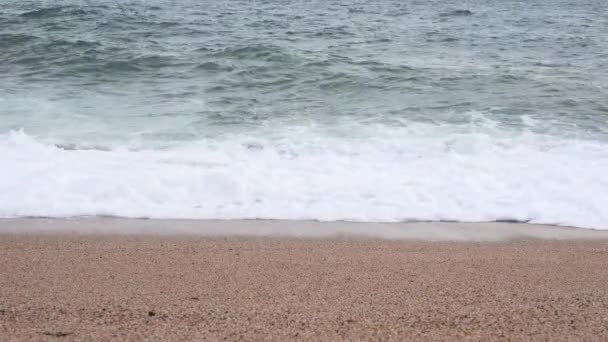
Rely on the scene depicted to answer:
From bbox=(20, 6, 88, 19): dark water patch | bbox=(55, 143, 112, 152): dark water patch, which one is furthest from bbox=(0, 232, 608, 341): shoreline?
bbox=(20, 6, 88, 19): dark water patch

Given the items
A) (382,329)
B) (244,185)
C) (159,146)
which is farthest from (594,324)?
(159,146)

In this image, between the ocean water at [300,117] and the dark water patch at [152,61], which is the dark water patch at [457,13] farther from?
the dark water patch at [152,61]

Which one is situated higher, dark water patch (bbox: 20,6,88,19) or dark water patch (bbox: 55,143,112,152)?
dark water patch (bbox: 20,6,88,19)

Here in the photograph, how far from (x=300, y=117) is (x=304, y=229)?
3.45 meters

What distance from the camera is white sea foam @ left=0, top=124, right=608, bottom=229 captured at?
15.2ft

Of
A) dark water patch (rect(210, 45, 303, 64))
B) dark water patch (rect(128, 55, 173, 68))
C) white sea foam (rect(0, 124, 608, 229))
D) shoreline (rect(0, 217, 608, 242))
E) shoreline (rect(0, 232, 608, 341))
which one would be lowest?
shoreline (rect(0, 232, 608, 341))

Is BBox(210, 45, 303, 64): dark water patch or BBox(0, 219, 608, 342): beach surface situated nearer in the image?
BBox(0, 219, 608, 342): beach surface

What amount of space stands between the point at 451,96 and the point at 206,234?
18.2 ft

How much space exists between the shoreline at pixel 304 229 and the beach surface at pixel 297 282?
0.01 meters

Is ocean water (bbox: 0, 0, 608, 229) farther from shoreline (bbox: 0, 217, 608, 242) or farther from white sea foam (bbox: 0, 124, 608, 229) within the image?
shoreline (bbox: 0, 217, 608, 242)

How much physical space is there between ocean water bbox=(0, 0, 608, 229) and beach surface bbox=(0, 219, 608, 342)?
1.20 feet

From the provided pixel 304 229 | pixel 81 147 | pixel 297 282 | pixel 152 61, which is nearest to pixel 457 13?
pixel 152 61

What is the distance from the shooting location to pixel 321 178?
5.32 metres

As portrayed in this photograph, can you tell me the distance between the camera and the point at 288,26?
14188 millimetres
